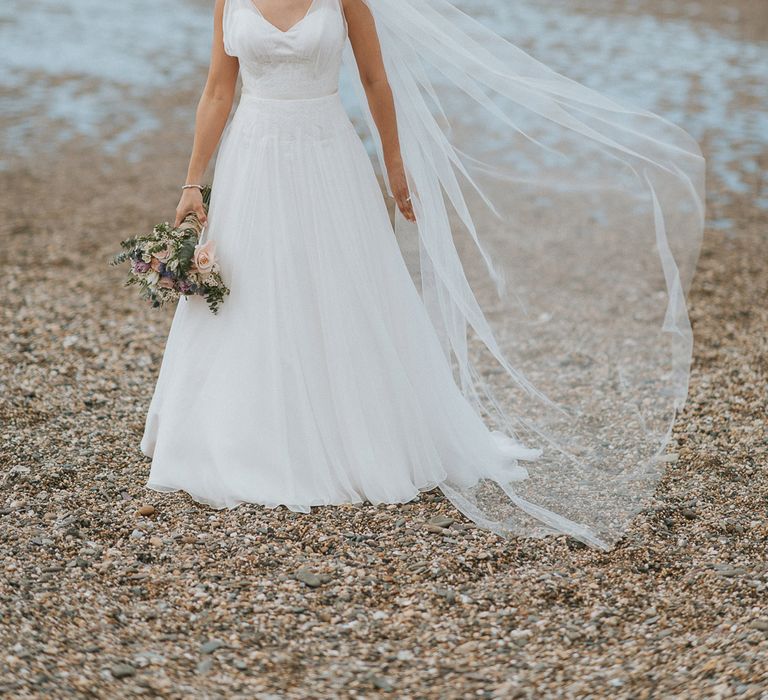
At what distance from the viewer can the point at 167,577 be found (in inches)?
152

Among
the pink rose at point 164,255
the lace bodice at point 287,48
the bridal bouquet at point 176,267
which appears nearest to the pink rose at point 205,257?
the bridal bouquet at point 176,267

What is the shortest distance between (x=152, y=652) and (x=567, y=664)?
1.35 m

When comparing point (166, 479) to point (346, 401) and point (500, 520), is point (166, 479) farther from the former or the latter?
point (500, 520)

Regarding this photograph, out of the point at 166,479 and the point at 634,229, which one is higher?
the point at 166,479

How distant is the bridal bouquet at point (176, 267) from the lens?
4.15 m

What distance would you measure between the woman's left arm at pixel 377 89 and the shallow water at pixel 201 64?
6.10 meters

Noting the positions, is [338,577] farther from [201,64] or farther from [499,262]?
[201,64]

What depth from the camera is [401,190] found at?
4.43m

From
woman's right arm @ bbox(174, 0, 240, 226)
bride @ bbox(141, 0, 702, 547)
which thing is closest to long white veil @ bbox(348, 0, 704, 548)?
bride @ bbox(141, 0, 702, 547)

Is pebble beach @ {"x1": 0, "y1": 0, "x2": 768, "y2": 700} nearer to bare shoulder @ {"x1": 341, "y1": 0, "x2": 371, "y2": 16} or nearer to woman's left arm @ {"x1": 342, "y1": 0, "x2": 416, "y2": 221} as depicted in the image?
woman's left arm @ {"x1": 342, "y1": 0, "x2": 416, "y2": 221}

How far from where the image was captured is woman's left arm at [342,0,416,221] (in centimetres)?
409

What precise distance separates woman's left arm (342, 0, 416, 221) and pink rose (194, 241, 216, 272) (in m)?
0.82

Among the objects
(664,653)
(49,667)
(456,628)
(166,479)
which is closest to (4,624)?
(49,667)

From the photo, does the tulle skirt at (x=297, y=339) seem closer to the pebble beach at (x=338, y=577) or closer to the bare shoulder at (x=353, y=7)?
the pebble beach at (x=338, y=577)
